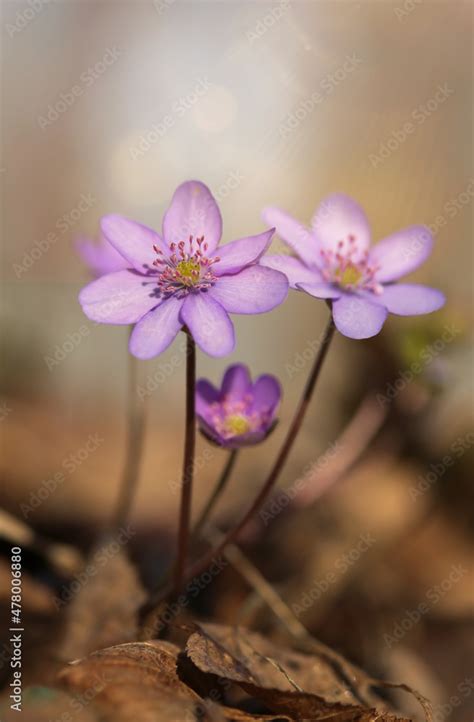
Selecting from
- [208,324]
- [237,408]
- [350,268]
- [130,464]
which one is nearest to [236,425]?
[237,408]

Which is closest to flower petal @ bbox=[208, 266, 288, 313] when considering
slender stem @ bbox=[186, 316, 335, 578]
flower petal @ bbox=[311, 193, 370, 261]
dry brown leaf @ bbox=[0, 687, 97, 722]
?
slender stem @ bbox=[186, 316, 335, 578]

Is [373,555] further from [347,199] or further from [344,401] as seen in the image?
[347,199]

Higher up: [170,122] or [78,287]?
[170,122]

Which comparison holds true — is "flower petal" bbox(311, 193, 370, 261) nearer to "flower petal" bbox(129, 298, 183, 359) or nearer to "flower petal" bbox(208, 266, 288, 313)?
"flower petal" bbox(208, 266, 288, 313)

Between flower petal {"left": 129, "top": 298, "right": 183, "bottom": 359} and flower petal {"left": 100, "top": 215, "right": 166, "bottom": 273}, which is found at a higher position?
flower petal {"left": 100, "top": 215, "right": 166, "bottom": 273}

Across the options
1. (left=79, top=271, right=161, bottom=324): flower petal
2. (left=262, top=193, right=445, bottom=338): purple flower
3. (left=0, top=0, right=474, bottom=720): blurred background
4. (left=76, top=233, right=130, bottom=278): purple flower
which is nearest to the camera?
(left=79, top=271, right=161, bottom=324): flower petal

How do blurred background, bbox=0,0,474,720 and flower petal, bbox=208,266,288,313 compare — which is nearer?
flower petal, bbox=208,266,288,313

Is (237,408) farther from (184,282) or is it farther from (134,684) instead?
(134,684)

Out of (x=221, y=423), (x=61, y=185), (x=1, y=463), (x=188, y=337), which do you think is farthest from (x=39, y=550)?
(x=61, y=185)
